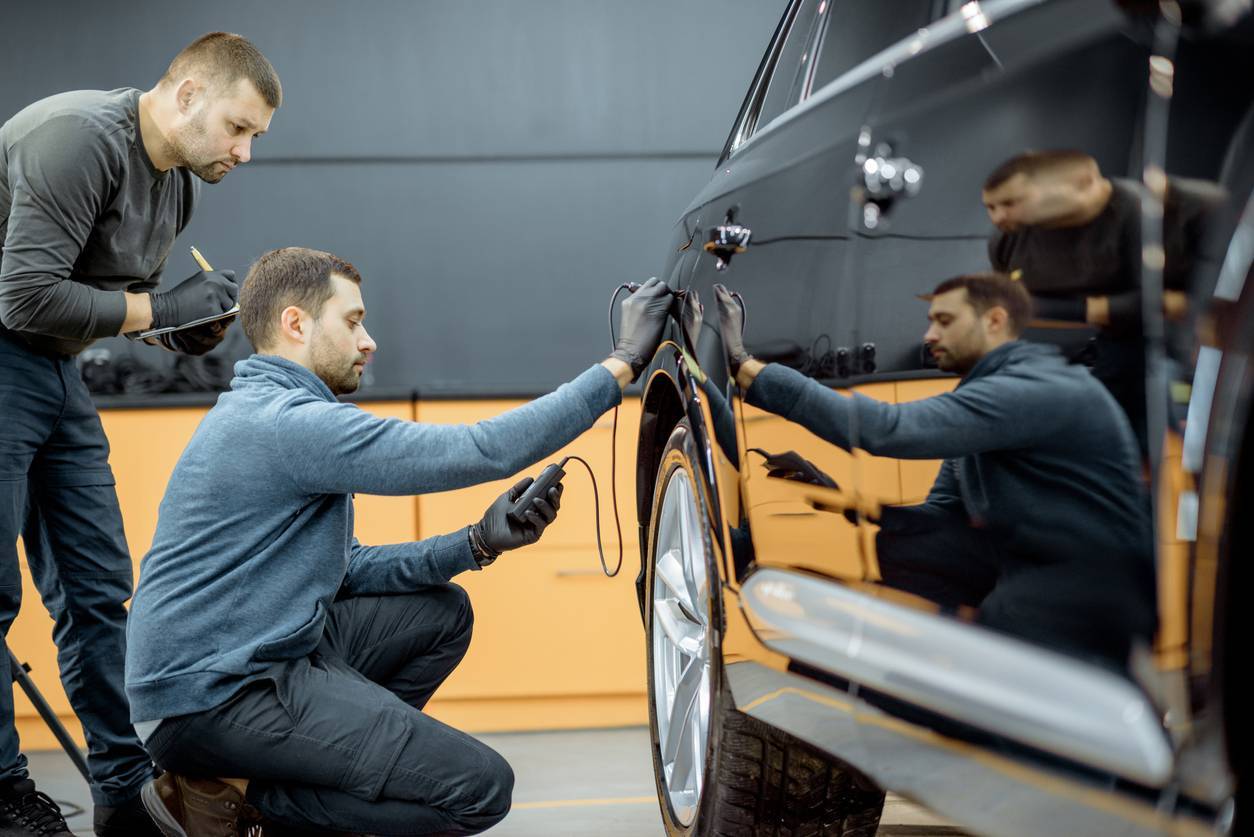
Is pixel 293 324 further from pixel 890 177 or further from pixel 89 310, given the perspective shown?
pixel 890 177

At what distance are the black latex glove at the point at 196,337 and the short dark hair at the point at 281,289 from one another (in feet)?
1.71

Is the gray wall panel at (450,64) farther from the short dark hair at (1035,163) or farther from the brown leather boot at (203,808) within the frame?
the short dark hair at (1035,163)

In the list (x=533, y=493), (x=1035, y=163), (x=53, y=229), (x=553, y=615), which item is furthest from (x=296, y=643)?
(x=553, y=615)

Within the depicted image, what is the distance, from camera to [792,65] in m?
1.71

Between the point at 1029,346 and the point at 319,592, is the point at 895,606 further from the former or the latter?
the point at 319,592

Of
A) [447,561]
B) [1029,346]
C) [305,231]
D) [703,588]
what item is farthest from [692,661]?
[305,231]

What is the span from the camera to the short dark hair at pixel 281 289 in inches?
74.9

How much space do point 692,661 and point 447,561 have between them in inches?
19.3

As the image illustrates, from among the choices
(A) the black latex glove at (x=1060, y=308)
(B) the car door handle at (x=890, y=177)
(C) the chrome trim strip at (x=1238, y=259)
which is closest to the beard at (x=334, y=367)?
(B) the car door handle at (x=890, y=177)

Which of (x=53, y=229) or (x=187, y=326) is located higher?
(x=53, y=229)

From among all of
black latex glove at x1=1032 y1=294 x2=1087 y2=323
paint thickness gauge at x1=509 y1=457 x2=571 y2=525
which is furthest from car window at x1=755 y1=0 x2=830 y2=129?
black latex glove at x1=1032 y1=294 x2=1087 y2=323

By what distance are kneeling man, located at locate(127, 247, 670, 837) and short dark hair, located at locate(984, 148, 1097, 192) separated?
92 centimetres

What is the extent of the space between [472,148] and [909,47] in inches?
127

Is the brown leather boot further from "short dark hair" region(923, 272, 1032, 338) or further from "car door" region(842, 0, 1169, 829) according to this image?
"short dark hair" region(923, 272, 1032, 338)
